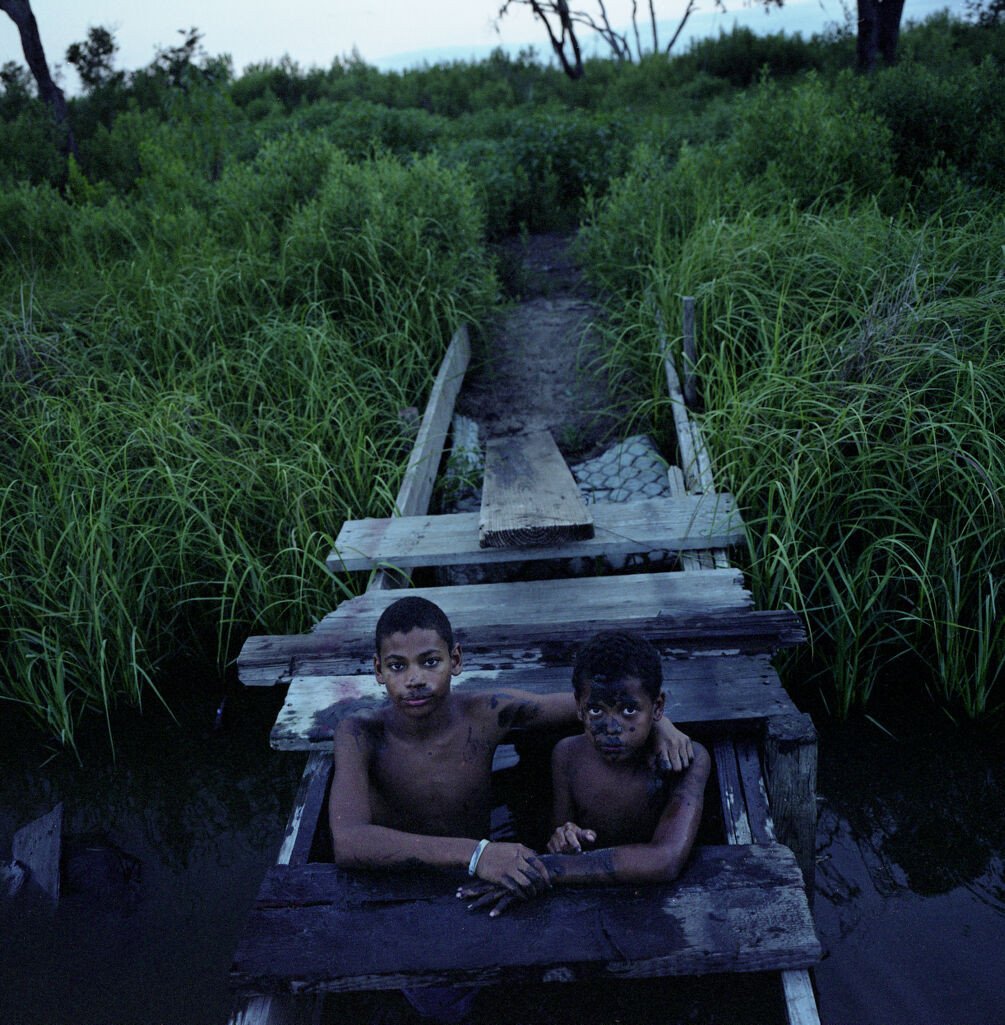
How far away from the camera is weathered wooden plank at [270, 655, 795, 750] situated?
2.44 meters

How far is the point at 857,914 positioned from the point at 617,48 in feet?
79.5

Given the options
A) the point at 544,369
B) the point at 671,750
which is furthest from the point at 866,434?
the point at 544,369

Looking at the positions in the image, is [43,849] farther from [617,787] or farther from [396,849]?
[617,787]

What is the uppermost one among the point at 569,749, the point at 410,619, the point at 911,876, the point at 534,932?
the point at 410,619

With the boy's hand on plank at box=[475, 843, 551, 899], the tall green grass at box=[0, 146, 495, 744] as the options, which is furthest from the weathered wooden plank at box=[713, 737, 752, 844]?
the tall green grass at box=[0, 146, 495, 744]

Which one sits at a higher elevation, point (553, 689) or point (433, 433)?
point (433, 433)

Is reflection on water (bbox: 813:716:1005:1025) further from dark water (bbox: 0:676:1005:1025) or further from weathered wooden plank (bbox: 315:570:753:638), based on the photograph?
weathered wooden plank (bbox: 315:570:753:638)

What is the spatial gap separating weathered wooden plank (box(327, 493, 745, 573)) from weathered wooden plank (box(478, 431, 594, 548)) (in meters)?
0.07

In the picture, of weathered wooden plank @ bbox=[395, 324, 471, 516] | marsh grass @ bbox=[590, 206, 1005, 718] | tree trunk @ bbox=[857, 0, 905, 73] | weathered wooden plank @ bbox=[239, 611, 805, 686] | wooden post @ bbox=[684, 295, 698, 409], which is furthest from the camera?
tree trunk @ bbox=[857, 0, 905, 73]

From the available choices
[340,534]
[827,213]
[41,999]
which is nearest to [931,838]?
[340,534]

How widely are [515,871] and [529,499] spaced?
218cm

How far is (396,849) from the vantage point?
2.00m

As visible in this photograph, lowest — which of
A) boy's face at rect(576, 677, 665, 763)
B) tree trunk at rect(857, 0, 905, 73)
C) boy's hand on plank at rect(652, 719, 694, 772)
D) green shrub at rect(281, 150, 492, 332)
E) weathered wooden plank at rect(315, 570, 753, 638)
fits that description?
weathered wooden plank at rect(315, 570, 753, 638)

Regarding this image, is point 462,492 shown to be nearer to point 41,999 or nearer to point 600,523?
point 600,523
